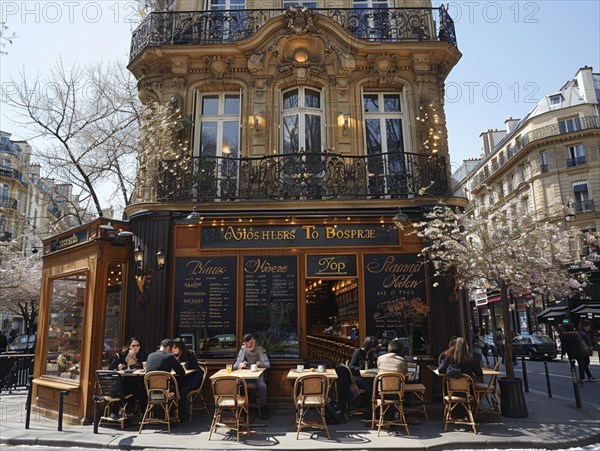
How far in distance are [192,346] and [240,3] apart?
895 centimetres

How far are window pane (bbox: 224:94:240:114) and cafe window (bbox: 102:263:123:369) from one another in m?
4.54

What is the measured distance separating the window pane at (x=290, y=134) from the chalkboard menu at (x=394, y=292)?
3175 mm

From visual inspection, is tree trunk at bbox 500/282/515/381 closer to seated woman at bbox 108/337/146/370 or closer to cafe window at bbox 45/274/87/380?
seated woman at bbox 108/337/146/370

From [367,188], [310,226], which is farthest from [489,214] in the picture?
[310,226]

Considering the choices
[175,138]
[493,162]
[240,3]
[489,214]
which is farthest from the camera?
[493,162]

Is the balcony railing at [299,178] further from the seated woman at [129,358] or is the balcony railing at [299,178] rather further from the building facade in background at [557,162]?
the building facade in background at [557,162]

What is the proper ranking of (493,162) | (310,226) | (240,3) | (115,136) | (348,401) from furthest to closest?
(493,162)
(115,136)
(240,3)
(310,226)
(348,401)

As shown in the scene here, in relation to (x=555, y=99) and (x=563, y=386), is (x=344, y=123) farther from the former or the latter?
(x=555, y=99)

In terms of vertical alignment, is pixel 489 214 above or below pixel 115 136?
Result: below

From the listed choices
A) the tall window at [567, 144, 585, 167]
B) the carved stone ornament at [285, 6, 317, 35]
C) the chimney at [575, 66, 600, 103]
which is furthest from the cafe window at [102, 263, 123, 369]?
the chimney at [575, 66, 600, 103]

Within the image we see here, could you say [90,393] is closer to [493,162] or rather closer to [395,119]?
[395,119]

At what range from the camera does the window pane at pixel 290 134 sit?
10.7 metres

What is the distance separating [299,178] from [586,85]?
1322 inches

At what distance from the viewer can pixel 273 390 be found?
8.94 meters
